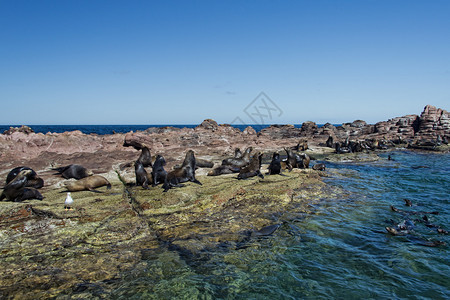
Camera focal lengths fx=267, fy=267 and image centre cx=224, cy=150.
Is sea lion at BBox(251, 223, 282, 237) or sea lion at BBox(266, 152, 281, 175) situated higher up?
sea lion at BBox(266, 152, 281, 175)

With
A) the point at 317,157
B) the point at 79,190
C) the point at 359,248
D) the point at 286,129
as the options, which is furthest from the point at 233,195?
the point at 286,129

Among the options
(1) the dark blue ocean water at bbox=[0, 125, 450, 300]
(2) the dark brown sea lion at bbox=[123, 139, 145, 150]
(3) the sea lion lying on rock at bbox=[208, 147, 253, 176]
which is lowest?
(1) the dark blue ocean water at bbox=[0, 125, 450, 300]

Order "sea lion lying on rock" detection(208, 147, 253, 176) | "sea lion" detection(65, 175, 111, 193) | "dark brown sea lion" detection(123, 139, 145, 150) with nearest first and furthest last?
1. "sea lion" detection(65, 175, 111, 193)
2. "sea lion lying on rock" detection(208, 147, 253, 176)
3. "dark brown sea lion" detection(123, 139, 145, 150)

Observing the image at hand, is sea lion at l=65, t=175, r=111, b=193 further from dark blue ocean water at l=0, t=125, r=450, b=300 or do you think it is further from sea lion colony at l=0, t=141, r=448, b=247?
dark blue ocean water at l=0, t=125, r=450, b=300

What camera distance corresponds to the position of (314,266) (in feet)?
17.0

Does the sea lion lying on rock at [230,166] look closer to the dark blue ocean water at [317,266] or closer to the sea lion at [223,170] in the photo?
the sea lion at [223,170]

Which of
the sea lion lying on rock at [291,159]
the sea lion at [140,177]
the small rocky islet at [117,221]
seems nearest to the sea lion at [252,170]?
the small rocky islet at [117,221]

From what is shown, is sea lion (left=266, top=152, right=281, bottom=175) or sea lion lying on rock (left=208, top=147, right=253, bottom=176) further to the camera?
sea lion lying on rock (left=208, top=147, right=253, bottom=176)

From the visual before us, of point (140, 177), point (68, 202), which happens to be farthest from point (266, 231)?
point (140, 177)

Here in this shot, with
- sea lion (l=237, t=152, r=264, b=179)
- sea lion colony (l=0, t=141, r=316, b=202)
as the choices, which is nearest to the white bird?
sea lion colony (l=0, t=141, r=316, b=202)

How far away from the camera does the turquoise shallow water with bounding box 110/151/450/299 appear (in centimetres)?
438

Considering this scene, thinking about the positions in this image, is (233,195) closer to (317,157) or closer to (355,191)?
(355,191)

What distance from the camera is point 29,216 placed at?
6266mm

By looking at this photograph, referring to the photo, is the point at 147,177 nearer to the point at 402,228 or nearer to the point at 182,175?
the point at 182,175
